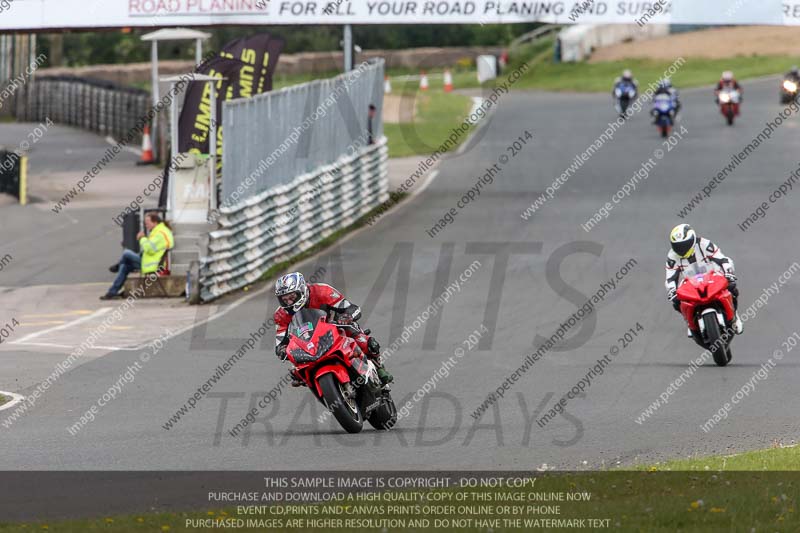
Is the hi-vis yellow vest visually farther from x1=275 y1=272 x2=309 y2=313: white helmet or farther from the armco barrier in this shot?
x1=275 y1=272 x2=309 y2=313: white helmet

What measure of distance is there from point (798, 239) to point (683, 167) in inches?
370

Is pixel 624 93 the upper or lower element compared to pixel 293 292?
lower

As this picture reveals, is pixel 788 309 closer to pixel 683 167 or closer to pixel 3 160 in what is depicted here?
pixel 683 167

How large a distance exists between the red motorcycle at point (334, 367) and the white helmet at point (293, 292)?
11 cm

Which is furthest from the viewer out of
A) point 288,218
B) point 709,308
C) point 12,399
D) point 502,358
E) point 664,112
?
point 664,112

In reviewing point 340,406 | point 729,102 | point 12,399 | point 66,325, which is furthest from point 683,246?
point 729,102

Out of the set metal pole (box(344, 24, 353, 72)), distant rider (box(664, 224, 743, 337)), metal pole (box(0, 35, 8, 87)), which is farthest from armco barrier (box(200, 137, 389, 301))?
metal pole (box(0, 35, 8, 87))

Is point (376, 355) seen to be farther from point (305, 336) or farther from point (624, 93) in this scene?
point (624, 93)

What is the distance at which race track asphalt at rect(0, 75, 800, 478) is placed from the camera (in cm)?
1179

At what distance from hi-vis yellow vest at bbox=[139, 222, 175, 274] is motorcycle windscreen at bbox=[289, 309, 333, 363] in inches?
387

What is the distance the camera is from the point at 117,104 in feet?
151

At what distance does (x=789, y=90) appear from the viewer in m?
43.2

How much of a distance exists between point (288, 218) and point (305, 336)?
40.2 feet
